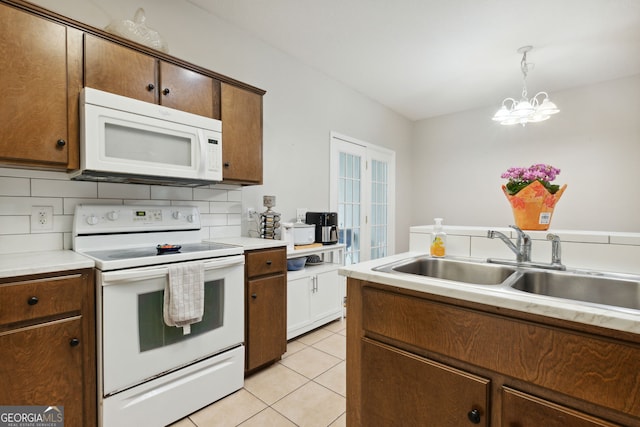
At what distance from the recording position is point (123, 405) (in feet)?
4.69

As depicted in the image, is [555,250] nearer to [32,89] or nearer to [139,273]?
[139,273]

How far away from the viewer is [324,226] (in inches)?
116

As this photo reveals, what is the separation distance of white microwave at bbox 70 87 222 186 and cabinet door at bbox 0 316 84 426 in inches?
30.1

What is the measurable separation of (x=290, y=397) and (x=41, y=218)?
1.75 m

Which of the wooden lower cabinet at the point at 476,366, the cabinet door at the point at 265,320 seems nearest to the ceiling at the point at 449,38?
the cabinet door at the point at 265,320

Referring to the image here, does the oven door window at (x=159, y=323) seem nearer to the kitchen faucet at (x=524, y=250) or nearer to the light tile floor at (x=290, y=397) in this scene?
the light tile floor at (x=290, y=397)

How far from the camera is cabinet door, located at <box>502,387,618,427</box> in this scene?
2.62 ft

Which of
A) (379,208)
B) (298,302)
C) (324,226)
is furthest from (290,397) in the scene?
(379,208)

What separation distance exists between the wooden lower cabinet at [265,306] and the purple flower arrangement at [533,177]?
1.52 m

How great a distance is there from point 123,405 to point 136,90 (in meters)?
1.64

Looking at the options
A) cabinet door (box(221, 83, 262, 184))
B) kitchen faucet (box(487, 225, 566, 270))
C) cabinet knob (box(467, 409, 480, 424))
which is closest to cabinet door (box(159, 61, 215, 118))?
cabinet door (box(221, 83, 262, 184))

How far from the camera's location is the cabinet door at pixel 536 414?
Answer: 2.62 feet

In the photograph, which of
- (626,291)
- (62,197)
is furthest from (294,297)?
(626,291)

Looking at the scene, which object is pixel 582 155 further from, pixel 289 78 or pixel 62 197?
pixel 62 197
